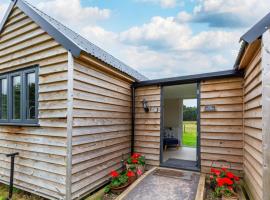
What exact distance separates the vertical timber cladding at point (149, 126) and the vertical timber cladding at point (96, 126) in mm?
363

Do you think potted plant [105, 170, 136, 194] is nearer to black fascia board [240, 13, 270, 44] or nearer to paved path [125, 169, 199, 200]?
paved path [125, 169, 199, 200]

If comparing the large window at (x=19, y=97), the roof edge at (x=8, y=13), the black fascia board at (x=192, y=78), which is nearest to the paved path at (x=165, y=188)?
the black fascia board at (x=192, y=78)

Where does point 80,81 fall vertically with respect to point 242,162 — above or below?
above

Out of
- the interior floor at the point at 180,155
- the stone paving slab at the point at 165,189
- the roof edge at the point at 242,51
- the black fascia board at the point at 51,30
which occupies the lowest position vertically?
the interior floor at the point at 180,155

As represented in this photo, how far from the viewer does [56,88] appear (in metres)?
3.27

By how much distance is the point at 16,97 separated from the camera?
390cm

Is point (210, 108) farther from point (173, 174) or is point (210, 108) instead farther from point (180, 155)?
point (180, 155)

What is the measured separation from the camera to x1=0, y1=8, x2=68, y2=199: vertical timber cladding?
126 inches

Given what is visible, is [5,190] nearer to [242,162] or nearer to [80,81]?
[80,81]

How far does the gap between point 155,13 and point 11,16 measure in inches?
228

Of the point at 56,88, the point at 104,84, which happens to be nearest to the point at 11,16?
the point at 56,88

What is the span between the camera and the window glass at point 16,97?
3.82 meters

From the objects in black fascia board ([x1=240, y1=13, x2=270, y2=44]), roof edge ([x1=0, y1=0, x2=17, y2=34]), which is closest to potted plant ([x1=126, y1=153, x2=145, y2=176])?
black fascia board ([x1=240, y1=13, x2=270, y2=44])

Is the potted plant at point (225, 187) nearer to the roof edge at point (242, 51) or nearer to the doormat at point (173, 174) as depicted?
the doormat at point (173, 174)
